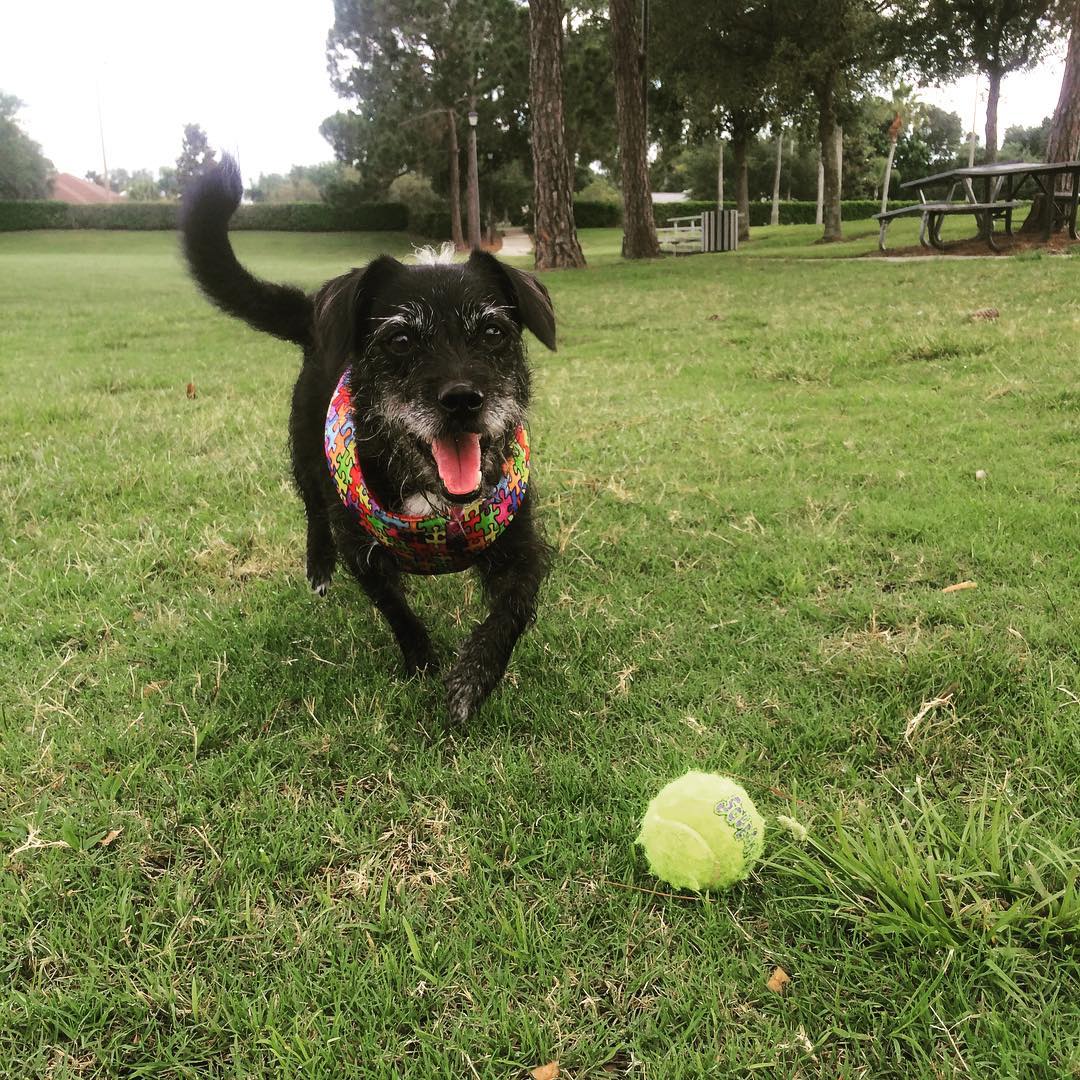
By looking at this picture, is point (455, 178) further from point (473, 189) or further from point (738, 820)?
point (738, 820)

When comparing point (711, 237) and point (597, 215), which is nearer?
point (711, 237)

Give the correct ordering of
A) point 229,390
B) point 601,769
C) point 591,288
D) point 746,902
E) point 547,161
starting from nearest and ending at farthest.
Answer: point 746,902, point 601,769, point 229,390, point 591,288, point 547,161

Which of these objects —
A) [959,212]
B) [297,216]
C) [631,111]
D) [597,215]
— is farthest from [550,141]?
[297,216]

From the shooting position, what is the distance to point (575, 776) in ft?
7.79

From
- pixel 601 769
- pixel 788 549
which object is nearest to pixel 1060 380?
pixel 788 549

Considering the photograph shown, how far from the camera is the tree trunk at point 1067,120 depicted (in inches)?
656

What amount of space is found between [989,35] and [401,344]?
107ft

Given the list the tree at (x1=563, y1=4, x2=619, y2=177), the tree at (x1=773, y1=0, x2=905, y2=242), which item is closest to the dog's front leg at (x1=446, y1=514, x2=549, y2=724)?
the tree at (x1=773, y1=0, x2=905, y2=242)

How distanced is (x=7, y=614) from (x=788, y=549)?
334 cm

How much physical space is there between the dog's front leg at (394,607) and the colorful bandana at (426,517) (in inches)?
3.2

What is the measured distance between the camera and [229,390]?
793 centimetres

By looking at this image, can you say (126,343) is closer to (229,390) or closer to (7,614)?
(229,390)

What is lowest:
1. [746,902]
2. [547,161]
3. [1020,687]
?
[746,902]

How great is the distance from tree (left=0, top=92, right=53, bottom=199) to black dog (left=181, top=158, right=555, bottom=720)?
2985 inches
